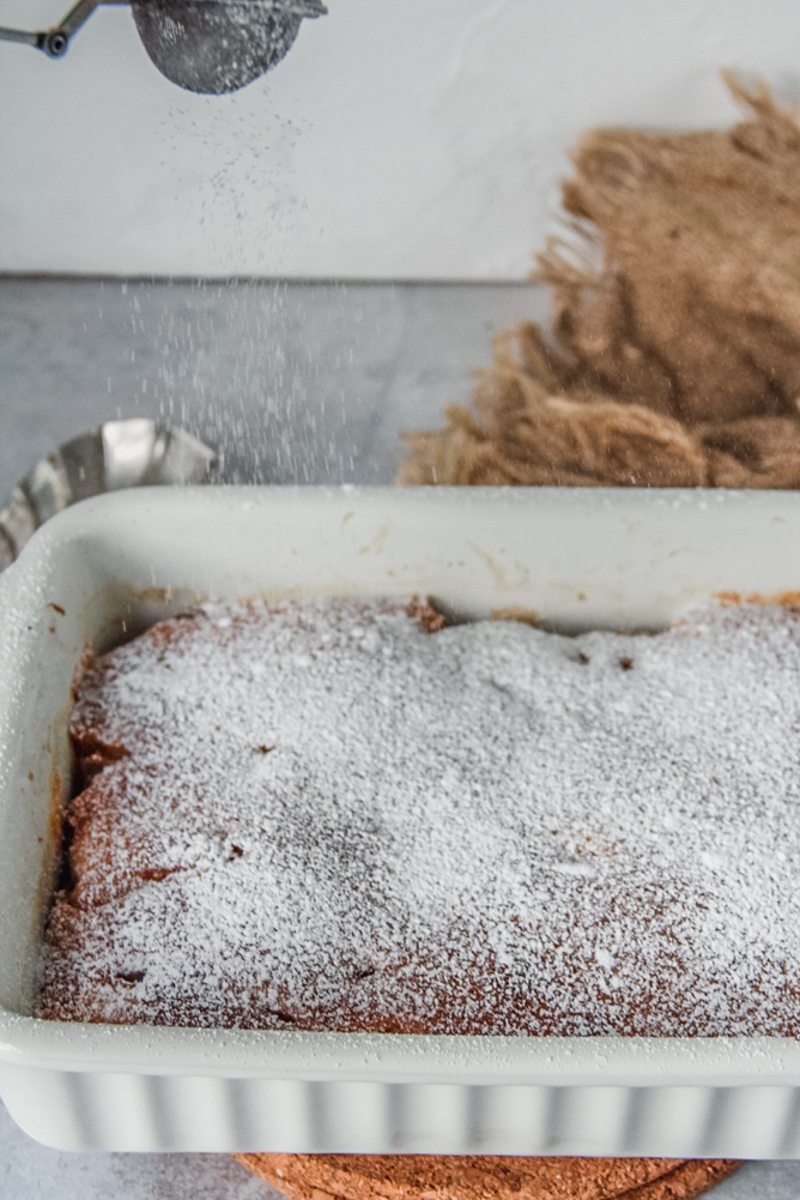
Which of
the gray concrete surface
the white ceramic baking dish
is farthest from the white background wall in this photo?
the white ceramic baking dish

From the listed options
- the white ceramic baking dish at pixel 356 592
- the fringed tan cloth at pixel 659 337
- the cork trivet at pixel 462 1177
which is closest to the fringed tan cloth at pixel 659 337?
the fringed tan cloth at pixel 659 337

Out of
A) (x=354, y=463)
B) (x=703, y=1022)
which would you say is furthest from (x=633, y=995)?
(x=354, y=463)

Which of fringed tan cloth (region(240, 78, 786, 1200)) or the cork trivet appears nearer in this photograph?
the cork trivet

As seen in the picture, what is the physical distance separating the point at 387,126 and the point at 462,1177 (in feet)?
3.83

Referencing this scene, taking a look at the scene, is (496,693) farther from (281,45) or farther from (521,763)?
(281,45)

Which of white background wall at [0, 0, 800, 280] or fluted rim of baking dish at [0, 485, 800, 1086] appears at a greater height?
white background wall at [0, 0, 800, 280]

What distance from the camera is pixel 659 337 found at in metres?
1.34

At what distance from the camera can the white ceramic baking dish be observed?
0.56 metres

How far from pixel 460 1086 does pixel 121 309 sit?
1.16m

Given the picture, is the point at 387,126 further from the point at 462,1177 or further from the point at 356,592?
the point at 462,1177

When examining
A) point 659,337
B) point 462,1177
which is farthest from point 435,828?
point 659,337

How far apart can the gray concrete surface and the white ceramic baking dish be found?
1.14ft

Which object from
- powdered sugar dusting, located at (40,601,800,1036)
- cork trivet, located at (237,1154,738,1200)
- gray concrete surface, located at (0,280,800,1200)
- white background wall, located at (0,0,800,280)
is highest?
white background wall, located at (0,0,800,280)

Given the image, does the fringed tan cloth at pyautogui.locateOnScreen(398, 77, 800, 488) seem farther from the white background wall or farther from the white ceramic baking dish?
the white ceramic baking dish
